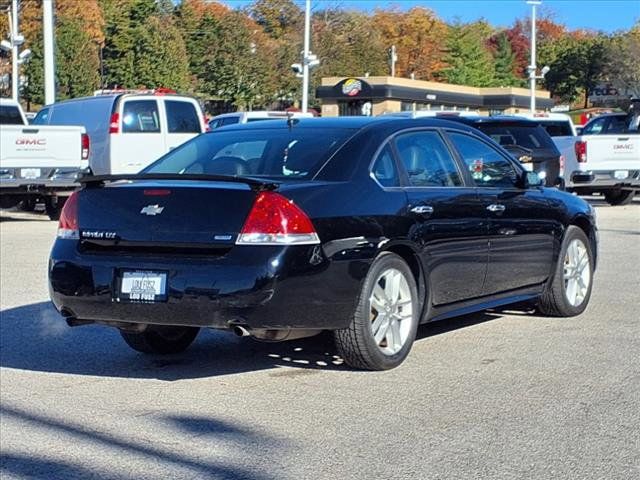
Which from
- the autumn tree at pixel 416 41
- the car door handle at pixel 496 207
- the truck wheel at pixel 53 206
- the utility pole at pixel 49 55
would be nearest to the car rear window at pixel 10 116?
the truck wheel at pixel 53 206

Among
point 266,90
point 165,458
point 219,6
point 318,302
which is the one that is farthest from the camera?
point 219,6

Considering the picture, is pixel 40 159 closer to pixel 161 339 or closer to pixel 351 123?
pixel 161 339

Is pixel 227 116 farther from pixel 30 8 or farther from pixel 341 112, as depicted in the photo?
pixel 30 8

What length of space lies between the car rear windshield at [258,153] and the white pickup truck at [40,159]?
35.0 feet

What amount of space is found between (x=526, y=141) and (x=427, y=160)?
10194mm

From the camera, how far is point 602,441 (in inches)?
207

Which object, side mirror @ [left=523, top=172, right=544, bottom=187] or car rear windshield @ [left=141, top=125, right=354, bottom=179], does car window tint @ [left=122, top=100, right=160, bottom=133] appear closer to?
car rear windshield @ [left=141, top=125, right=354, bottom=179]

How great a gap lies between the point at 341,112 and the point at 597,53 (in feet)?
155

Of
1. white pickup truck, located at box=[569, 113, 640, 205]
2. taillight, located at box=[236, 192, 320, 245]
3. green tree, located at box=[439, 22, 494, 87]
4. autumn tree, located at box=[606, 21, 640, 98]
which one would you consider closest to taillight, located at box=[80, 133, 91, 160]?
white pickup truck, located at box=[569, 113, 640, 205]

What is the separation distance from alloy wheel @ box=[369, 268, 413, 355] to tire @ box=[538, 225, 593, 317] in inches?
82.9

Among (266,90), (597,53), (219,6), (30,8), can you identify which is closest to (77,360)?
(266,90)

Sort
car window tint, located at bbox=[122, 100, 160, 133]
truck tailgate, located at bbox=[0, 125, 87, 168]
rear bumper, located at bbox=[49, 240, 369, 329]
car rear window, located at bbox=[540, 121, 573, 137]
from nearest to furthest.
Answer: rear bumper, located at bbox=[49, 240, 369, 329]
truck tailgate, located at bbox=[0, 125, 87, 168]
car window tint, located at bbox=[122, 100, 160, 133]
car rear window, located at bbox=[540, 121, 573, 137]

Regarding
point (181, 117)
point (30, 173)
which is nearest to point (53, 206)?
point (30, 173)

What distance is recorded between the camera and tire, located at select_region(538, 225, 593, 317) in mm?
8531
